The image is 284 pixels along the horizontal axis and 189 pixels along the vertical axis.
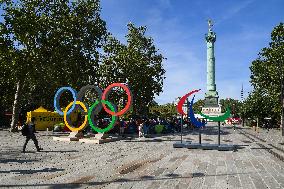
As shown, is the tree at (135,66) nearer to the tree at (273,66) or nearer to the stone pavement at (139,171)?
the tree at (273,66)

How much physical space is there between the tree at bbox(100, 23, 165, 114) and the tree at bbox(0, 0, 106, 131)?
16.3 ft

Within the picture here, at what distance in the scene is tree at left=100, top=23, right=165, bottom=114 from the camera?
175ft

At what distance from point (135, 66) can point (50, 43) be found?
1678 cm

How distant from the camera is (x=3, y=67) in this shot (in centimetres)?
3953

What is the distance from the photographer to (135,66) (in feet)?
175

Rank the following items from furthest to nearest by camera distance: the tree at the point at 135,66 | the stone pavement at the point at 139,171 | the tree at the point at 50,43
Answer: the tree at the point at 135,66, the tree at the point at 50,43, the stone pavement at the point at 139,171

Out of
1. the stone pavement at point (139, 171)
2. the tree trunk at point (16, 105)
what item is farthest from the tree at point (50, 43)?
the stone pavement at point (139, 171)

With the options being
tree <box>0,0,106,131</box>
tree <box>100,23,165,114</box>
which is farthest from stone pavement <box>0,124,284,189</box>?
tree <box>100,23,165,114</box>

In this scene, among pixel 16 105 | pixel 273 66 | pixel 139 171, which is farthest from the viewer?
pixel 273 66

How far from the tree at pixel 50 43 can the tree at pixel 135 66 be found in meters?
4.95

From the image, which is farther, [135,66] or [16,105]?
[135,66]

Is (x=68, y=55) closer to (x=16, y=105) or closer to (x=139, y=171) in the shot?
(x=16, y=105)

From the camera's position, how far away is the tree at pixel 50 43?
37.8 m

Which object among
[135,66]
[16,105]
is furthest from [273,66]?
[16,105]
